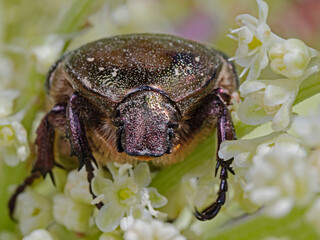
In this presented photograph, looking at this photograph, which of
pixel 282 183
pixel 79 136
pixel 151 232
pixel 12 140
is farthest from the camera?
pixel 12 140

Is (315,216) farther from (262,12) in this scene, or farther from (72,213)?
(72,213)

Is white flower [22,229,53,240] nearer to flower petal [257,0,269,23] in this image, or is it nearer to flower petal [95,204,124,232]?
flower petal [95,204,124,232]

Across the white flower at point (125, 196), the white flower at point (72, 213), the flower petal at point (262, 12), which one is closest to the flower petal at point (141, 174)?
the white flower at point (125, 196)

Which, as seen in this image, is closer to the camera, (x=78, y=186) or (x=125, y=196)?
(x=125, y=196)

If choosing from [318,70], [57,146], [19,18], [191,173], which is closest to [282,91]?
[318,70]

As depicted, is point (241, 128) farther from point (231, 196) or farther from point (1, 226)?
point (1, 226)

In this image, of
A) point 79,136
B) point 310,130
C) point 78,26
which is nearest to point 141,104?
point 79,136
